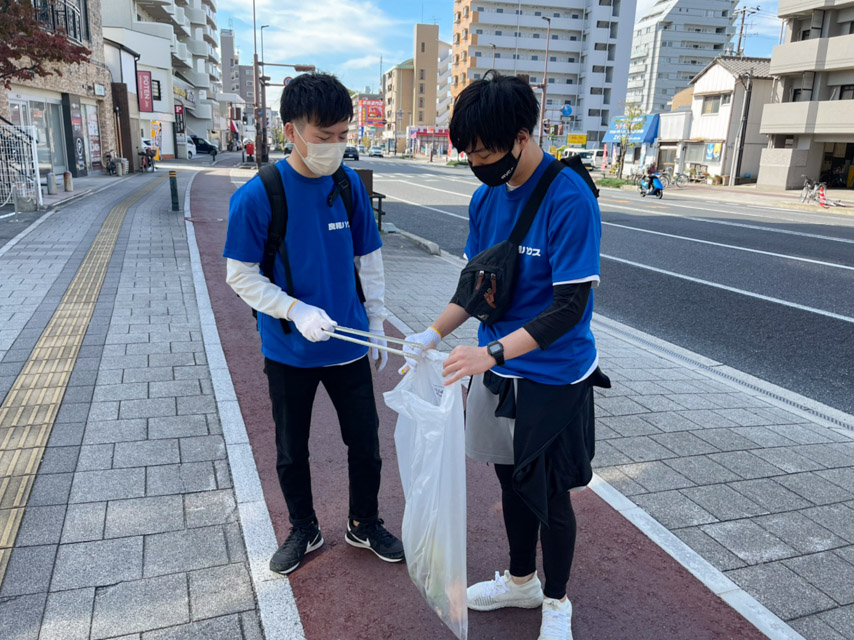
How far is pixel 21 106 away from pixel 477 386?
2194cm

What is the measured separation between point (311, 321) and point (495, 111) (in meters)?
0.97

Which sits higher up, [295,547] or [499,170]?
[499,170]

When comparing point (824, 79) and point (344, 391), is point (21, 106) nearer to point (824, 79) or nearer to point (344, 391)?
point (344, 391)

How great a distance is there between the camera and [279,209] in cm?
226

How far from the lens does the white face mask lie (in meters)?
2.28

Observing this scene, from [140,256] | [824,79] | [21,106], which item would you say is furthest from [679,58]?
[140,256]

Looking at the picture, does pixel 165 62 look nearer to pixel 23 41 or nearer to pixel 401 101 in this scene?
pixel 23 41

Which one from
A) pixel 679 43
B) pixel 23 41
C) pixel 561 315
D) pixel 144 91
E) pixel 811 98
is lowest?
pixel 561 315

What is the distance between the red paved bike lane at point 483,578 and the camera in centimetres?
229

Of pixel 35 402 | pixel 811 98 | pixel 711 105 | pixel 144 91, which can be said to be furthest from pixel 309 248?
pixel 711 105

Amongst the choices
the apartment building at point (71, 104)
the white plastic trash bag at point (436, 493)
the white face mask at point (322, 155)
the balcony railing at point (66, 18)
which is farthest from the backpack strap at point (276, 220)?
the balcony railing at point (66, 18)

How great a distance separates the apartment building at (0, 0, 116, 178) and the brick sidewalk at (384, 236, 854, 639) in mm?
18352

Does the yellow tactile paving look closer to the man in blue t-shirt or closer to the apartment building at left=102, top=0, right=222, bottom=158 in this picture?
the man in blue t-shirt

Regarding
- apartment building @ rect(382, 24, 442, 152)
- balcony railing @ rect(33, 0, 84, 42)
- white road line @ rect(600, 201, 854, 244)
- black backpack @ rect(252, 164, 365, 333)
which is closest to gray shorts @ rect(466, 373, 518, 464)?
black backpack @ rect(252, 164, 365, 333)
